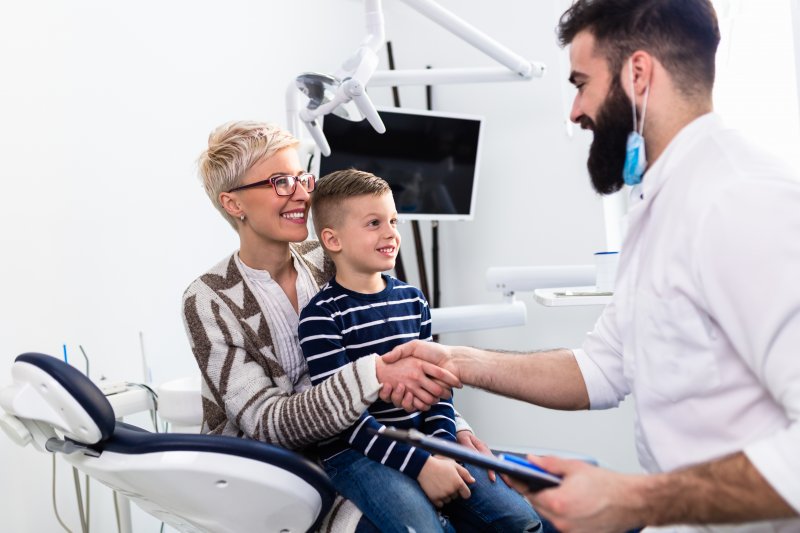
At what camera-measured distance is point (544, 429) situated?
298 centimetres

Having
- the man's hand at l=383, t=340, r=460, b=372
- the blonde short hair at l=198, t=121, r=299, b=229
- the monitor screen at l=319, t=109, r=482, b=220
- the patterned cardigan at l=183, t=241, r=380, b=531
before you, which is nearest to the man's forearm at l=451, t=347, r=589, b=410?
the man's hand at l=383, t=340, r=460, b=372

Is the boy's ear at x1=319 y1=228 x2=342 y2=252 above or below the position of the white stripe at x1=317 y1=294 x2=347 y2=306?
above

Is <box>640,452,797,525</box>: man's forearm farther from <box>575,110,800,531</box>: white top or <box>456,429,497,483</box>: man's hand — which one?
<box>456,429,497,483</box>: man's hand

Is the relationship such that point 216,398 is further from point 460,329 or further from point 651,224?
point 460,329

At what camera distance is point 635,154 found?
41.8 inches

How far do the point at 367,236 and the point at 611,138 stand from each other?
54cm

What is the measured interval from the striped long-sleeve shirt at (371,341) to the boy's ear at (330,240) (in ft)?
0.29

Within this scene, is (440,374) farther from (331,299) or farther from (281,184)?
(281,184)

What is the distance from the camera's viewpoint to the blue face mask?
3.46 ft

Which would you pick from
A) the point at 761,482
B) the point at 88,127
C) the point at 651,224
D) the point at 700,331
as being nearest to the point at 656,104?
the point at 651,224

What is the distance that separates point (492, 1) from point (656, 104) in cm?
214

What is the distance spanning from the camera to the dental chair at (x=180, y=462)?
1006 mm

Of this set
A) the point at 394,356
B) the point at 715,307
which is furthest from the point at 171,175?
the point at 715,307

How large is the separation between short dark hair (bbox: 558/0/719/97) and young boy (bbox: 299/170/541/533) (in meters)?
0.60
